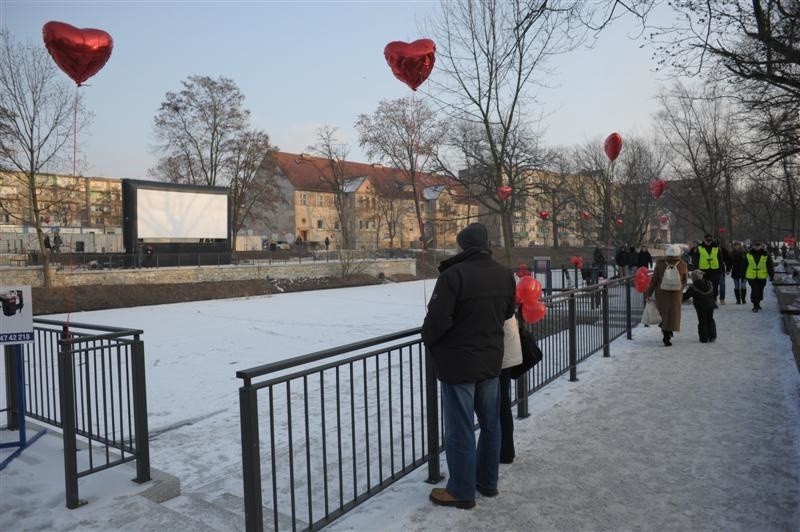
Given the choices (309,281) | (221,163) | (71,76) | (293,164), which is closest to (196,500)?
(71,76)

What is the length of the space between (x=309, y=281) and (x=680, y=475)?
92.6ft

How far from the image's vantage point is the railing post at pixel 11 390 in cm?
541

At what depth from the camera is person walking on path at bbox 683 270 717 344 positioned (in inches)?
368

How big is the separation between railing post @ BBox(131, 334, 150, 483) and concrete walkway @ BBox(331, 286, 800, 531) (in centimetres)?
165

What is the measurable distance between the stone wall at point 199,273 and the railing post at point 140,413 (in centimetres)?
2340

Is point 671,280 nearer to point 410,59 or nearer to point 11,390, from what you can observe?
point 410,59

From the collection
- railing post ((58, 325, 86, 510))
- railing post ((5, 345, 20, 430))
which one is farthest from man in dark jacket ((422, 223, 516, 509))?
railing post ((5, 345, 20, 430))

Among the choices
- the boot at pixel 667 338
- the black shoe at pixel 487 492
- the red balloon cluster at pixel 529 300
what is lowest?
the black shoe at pixel 487 492

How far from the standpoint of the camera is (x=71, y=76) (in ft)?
22.7

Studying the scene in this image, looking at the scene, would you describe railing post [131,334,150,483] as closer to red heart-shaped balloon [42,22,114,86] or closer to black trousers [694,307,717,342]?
red heart-shaped balloon [42,22,114,86]

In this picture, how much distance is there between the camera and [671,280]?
961cm

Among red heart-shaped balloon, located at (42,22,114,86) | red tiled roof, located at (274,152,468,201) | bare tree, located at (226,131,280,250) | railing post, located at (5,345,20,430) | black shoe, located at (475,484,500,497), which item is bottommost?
black shoe, located at (475,484,500,497)

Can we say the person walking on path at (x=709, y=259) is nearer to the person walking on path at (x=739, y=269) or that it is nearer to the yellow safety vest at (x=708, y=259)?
the yellow safety vest at (x=708, y=259)

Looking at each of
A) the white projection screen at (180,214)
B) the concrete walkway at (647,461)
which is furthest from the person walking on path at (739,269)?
the white projection screen at (180,214)
